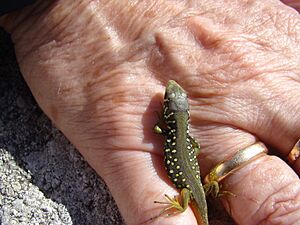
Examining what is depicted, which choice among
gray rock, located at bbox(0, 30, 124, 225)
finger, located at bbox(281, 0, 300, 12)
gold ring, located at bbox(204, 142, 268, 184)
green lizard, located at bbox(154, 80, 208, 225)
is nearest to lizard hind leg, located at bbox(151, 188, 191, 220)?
green lizard, located at bbox(154, 80, 208, 225)

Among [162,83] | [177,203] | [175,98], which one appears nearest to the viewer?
[177,203]

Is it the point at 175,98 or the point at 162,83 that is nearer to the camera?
the point at 175,98

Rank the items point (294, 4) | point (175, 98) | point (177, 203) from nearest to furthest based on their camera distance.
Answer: point (177, 203) → point (175, 98) → point (294, 4)

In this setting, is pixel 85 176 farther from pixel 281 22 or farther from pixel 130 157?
pixel 281 22

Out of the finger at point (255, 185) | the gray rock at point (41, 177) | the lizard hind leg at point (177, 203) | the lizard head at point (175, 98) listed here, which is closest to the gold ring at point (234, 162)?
the finger at point (255, 185)

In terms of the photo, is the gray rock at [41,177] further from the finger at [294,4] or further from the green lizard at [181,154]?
the finger at [294,4]

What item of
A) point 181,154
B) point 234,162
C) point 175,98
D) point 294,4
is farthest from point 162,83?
point 294,4

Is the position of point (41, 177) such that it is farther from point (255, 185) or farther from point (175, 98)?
point (255, 185)
